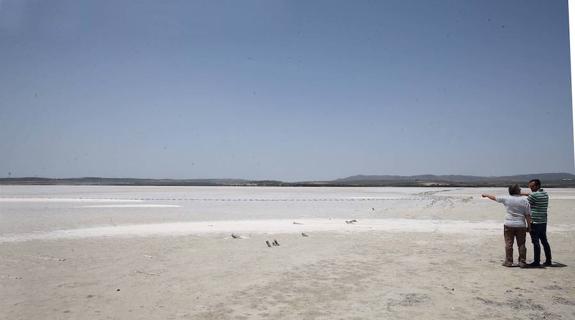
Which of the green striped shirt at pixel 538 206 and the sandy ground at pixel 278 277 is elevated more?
the green striped shirt at pixel 538 206

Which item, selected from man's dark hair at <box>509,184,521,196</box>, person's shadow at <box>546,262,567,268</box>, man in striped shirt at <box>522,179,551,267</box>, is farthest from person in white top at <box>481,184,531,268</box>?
person's shadow at <box>546,262,567,268</box>

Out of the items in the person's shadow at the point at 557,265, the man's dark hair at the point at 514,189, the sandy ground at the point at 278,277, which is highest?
A: the man's dark hair at the point at 514,189

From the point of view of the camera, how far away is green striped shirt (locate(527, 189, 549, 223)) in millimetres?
8562

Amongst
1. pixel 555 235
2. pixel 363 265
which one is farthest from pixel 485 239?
pixel 363 265

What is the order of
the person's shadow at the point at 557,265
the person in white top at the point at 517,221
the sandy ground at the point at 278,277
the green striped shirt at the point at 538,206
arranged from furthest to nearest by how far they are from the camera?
the person's shadow at the point at 557,265 → the green striped shirt at the point at 538,206 → the person in white top at the point at 517,221 → the sandy ground at the point at 278,277

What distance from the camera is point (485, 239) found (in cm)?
1255

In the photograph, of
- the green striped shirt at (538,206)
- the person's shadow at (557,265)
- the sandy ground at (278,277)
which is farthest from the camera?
the person's shadow at (557,265)

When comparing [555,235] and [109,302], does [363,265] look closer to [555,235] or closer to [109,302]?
[109,302]

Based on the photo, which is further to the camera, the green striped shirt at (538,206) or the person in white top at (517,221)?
the green striped shirt at (538,206)

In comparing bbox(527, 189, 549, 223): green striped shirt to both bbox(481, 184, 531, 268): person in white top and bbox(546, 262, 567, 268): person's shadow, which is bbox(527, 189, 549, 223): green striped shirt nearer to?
bbox(481, 184, 531, 268): person in white top

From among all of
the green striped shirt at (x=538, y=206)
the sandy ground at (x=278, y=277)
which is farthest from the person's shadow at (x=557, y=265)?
the green striped shirt at (x=538, y=206)

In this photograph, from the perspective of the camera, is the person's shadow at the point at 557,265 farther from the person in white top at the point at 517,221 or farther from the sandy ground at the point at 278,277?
the person in white top at the point at 517,221

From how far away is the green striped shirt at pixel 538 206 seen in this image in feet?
28.1

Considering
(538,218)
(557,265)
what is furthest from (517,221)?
(557,265)
